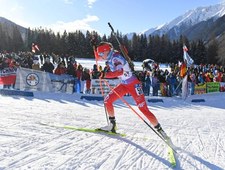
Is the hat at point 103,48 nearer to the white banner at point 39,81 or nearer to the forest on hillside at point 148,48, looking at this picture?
the white banner at point 39,81

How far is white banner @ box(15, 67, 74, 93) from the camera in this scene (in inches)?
667

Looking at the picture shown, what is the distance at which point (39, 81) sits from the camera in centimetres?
1712

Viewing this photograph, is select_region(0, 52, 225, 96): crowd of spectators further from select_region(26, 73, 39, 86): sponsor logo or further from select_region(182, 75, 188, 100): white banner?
select_region(26, 73, 39, 86): sponsor logo

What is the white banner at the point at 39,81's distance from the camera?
16.9 meters

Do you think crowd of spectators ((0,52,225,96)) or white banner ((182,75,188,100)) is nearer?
crowd of spectators ((0,52,225,96))

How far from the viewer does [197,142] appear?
25.9 feet

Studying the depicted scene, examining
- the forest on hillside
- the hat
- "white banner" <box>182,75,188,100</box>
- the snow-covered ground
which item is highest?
the forest on hillside

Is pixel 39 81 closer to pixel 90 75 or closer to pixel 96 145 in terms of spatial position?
pixel 90 75

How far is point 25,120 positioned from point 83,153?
11.3 ft

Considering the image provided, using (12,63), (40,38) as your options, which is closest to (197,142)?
(12,63)

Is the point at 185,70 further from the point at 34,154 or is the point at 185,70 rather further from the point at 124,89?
the point at 34,154

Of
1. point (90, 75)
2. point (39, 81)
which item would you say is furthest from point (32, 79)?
point (90, 75)

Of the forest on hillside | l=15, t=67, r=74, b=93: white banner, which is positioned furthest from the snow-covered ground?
the forest on hillside

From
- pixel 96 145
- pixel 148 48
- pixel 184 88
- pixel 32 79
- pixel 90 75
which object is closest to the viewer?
pixel 96 145
